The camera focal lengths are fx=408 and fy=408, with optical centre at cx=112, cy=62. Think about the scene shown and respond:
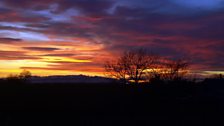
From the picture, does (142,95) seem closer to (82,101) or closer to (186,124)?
(82,101)

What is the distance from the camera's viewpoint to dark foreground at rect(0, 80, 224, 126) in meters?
26.6

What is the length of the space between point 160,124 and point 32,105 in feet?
50.7

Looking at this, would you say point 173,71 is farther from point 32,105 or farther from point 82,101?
point 32,105

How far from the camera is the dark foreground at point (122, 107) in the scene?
1046 inches

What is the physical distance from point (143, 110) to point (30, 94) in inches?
616

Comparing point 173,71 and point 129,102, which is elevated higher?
point 173,71

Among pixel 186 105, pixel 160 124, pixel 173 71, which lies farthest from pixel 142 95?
pixel 173 71

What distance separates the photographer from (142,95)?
42.7 m

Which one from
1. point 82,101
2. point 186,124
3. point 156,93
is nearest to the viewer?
point 186,124

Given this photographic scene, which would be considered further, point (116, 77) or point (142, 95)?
point (116, 77)

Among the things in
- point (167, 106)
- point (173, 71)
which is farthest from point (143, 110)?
point (173, 71)

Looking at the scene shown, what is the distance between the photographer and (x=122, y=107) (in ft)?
117

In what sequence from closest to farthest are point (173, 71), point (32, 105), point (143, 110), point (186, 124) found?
point (186, 124), point (143, 110), point (32, 105), point (173, 71)

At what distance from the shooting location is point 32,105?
37.1 m
